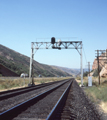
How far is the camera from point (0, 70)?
65062 millimetres

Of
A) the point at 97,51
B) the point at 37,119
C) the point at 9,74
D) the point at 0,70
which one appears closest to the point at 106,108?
the point at 37,119

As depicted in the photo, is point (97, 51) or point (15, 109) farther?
point (97, 51)

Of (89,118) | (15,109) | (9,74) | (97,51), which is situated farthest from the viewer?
(9,74)

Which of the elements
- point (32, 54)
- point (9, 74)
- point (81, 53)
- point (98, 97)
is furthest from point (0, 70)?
point (98, 97)

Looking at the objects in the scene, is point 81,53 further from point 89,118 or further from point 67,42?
point 89,118

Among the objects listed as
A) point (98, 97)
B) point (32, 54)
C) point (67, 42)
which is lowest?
point (98, 97)

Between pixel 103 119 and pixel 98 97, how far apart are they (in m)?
7.11

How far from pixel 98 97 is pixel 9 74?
59.9 metres

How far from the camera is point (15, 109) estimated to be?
309 inches

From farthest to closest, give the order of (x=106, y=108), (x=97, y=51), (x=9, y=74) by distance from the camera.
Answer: (x=9, y=74) < (x=97, y=51) < (x=106, y=108)

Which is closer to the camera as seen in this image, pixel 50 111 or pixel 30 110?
pixel 50 111

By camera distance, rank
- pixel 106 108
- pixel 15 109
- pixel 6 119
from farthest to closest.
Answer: pixel 106 108
pixel 15 109
pixel 6 119

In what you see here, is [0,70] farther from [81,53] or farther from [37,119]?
[37,119]

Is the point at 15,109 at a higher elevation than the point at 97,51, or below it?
below
